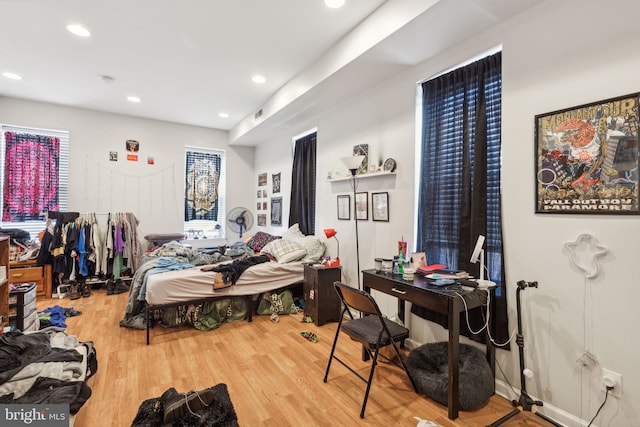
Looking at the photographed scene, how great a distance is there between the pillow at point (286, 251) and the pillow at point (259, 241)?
→ 0.55 meters

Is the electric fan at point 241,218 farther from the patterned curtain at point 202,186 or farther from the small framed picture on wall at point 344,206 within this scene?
the small framed picture on wall at point 344,206

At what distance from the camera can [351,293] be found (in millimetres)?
1942

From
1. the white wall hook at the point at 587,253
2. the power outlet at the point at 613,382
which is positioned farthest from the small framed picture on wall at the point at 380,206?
the power outlet at the point at 613,382

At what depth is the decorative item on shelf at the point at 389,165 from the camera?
111 inches

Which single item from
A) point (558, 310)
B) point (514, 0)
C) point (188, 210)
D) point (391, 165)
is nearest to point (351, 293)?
point (558, 310)

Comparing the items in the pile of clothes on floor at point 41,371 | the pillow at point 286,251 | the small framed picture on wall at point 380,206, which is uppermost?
the small framed picture on wall at point 380,206

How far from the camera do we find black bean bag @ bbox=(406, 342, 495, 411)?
6.04 feet

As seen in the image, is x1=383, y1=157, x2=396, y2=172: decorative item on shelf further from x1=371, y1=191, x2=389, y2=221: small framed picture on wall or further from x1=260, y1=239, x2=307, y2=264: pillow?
x1=260, y1=239, x2=307, y2=264: pillow

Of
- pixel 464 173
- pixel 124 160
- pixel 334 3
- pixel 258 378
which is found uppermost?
pixel 334 3

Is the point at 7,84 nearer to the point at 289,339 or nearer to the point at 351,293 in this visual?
the point at 289,339

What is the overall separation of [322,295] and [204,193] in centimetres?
356

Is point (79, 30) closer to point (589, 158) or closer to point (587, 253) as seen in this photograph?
point (589, 158)

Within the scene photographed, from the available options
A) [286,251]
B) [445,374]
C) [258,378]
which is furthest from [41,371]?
[445,374]

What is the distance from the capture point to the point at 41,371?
1656 millimetres
